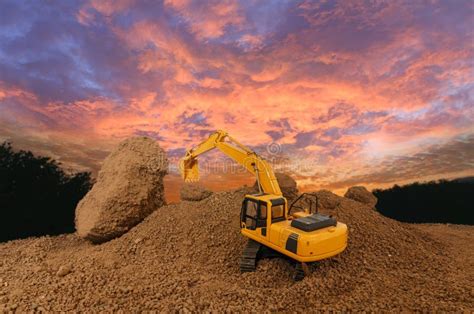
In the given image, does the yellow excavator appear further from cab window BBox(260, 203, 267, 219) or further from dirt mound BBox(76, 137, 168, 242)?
dirt mound BBox(76, 137, 168, 242)

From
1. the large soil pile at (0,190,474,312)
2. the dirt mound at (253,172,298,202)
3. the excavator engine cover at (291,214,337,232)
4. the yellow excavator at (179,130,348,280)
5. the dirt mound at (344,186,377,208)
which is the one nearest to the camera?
the large soil pile at (0,190,474,312)

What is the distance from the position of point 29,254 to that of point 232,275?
710 cm

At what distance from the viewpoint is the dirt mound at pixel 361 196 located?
1238 cm

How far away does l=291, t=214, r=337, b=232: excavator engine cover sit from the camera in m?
6.52

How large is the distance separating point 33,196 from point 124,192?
5.02 m

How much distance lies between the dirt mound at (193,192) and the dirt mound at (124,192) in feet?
2.68

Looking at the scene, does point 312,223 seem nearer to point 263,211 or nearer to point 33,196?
point 263,211

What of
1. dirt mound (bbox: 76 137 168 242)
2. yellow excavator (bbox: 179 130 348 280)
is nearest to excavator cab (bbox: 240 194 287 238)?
yellow excavator (bbox: 179 130 348 280)

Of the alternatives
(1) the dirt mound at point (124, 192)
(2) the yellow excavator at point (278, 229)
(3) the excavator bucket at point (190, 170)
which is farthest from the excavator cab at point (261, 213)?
(3) the excavator bucket at point (190, 170)

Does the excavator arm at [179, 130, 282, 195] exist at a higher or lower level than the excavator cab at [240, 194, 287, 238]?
higher

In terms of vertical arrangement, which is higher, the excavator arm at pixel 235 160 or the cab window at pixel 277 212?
the excavator arm at pixel 235 160

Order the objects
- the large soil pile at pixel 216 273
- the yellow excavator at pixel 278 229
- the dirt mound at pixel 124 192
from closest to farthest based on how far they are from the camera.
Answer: the large soil pile at pixel 216 273
the yellow excavator at pixel 278 229
the dirt mound at pixel 124 192

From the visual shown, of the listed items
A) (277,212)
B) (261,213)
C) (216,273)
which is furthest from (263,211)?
(216,273)

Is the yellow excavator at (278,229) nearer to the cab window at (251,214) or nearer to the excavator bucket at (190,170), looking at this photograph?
the cab window at (251,214)
